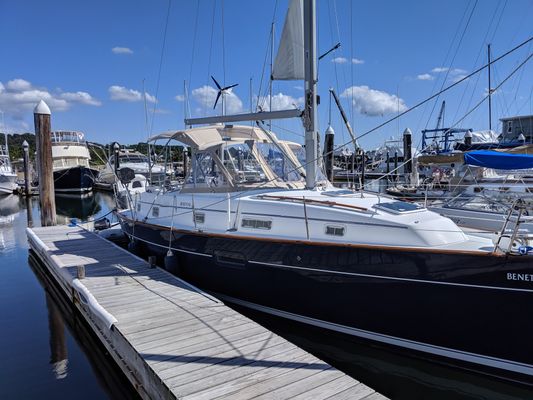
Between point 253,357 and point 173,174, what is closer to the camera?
point 253,357

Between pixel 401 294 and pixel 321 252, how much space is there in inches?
48.4

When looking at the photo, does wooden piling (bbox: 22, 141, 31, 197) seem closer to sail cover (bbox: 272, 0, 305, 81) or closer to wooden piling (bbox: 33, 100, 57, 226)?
wooden piling (bbox: 33, 100, 57, 226)

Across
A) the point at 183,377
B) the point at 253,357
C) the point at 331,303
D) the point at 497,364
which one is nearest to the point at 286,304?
the point at 331,303

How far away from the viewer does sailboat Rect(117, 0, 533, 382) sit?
5043 mm

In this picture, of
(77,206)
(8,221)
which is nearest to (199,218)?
(8,221)

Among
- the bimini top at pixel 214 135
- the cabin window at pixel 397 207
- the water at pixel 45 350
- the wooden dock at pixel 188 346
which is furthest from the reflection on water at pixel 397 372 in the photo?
the bimini top at pixel 214 135

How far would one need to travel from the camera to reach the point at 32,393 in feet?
18.2

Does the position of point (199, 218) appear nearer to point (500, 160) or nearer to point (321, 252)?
point (321, 252)

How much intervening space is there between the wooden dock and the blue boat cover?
6238mm

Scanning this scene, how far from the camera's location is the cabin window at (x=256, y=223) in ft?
22.5

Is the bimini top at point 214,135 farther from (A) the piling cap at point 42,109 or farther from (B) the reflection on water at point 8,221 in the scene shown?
(B) the reflection on water at point 8,221

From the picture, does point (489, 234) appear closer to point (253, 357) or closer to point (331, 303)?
point (331, 303)

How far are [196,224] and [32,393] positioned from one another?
367 centimetres

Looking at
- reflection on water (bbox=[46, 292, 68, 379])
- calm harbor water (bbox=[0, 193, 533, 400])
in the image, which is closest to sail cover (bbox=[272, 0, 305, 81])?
calm harbor water (bbox=[0, 193, 533, 400])
